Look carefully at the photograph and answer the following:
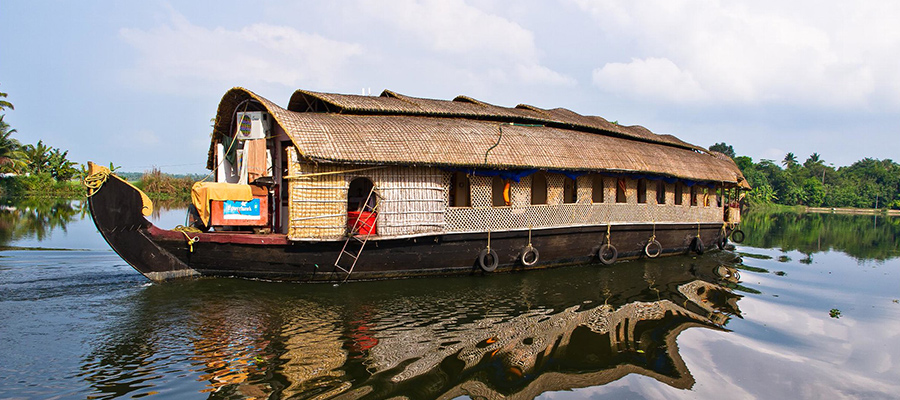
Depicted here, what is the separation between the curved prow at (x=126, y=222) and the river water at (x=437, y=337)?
1.15 feet

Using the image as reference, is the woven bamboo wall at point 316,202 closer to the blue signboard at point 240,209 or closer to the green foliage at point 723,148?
the blue signboard at point 240,209

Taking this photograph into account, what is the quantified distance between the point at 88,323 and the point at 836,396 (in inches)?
319

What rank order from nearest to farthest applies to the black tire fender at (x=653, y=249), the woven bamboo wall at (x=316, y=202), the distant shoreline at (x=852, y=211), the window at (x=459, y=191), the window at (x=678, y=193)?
the woven bamboo wall at (x=316, y=202), the window at (x=459, y=191), the black tire fender at (x=653, y=249), the window at (x=678, y=193), the distant shoreline at (x=852, y=211)

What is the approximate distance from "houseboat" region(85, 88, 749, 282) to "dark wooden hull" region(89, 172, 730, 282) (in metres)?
0.02

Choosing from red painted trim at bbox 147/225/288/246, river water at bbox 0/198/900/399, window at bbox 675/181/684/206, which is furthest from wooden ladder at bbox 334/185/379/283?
window at bbox 675/181/684/206

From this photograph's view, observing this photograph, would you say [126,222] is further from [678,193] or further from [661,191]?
[678,193]

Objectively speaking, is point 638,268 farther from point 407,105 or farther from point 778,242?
point 778,242

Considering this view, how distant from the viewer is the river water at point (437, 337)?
4.57m

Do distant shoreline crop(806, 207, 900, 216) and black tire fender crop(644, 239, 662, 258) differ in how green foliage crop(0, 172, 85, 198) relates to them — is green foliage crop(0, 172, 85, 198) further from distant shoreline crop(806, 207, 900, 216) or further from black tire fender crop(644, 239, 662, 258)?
distant shoreline crop(806, 207, 900, 216)

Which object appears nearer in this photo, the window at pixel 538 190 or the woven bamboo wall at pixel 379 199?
the woven bamboo wall at pixel 379 199

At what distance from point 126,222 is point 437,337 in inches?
191

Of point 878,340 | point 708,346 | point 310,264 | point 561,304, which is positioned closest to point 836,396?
point 708,346

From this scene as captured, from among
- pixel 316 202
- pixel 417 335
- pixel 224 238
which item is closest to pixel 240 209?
pixel 224 238

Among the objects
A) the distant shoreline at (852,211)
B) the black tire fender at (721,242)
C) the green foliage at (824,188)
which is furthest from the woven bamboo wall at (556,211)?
the distant shoreline at (852,211)
